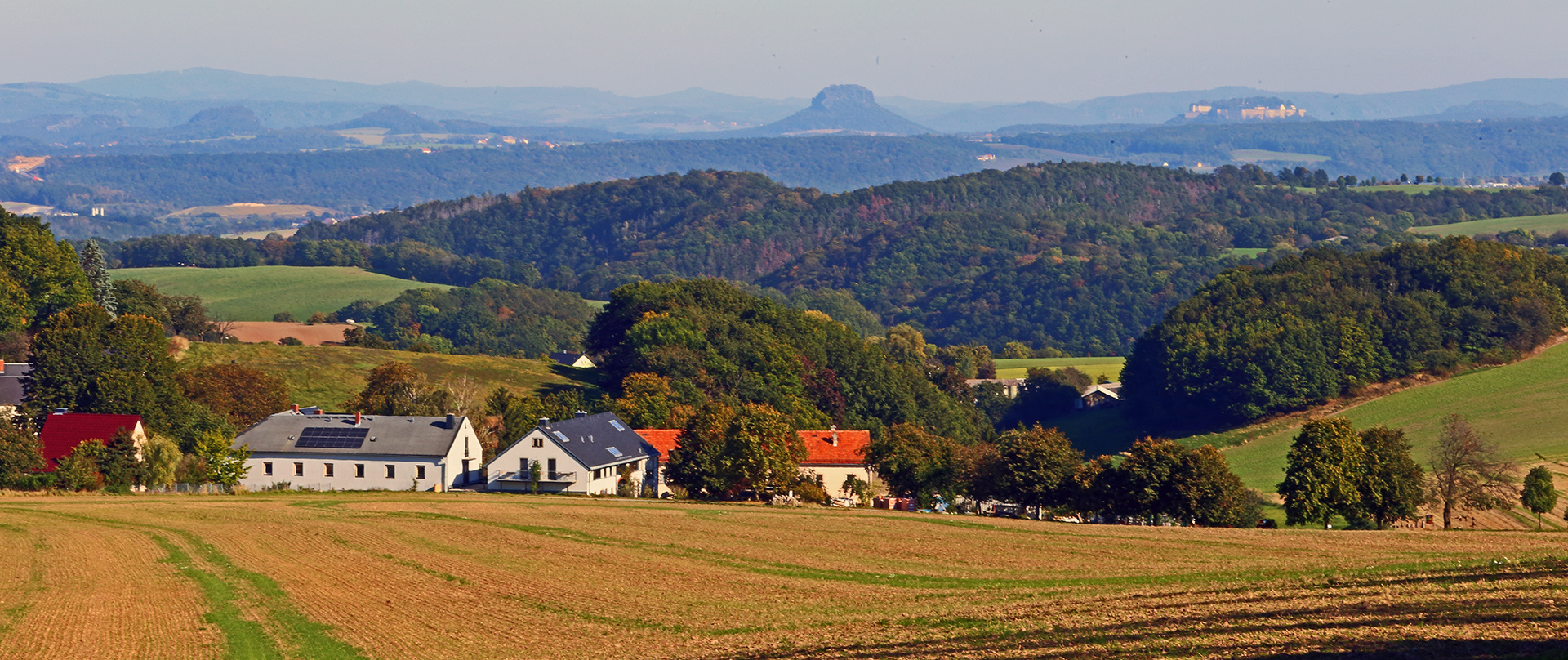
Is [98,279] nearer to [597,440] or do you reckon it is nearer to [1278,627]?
[597,440]

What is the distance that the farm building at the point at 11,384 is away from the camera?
87744mm

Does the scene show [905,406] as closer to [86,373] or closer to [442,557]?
[86,373]

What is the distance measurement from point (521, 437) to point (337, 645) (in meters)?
48.0

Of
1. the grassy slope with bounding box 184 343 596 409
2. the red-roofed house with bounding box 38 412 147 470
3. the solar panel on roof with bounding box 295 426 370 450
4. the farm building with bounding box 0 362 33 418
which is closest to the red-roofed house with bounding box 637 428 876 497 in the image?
the solar panel on roof with bounding box 295 426 370 450

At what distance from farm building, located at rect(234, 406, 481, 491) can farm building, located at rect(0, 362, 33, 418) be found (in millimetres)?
17407

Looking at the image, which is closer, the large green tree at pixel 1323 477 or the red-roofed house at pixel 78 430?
the large green tree at pixel 1323 477

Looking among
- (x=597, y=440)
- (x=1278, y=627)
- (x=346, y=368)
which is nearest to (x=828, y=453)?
(x=597, y=440)

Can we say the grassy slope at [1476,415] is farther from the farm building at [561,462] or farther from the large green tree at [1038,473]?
the farm building at [561,462]

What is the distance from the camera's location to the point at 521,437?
80000mm

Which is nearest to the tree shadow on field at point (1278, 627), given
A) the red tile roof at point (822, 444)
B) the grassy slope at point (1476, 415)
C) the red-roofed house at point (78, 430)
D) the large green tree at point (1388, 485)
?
the large green tree at point (1388, 485)

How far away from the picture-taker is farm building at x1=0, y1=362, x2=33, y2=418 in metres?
87.7

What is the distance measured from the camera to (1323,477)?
6247 centimetres

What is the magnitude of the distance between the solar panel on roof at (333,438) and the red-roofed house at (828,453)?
16647 mm

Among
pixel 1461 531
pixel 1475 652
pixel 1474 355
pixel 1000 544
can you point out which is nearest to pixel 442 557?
pixel 1000 544
